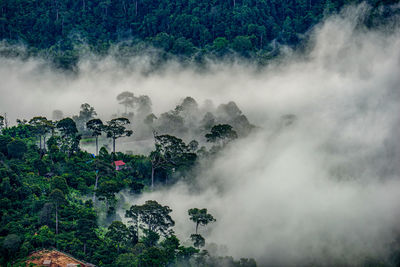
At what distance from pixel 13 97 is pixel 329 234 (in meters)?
61.1

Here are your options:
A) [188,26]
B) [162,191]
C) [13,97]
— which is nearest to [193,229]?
[162,191]

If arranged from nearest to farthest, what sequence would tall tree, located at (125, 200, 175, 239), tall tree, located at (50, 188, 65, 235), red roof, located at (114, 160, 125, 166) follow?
tall tree, located at (50, 188, 65, 235) < tall tree, located at (125, 200, 175, 239) < red roof, located at (114, 160, 125, 166)

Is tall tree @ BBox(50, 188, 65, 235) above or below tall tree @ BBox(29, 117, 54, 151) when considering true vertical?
below

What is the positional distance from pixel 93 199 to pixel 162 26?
61029 millimetres

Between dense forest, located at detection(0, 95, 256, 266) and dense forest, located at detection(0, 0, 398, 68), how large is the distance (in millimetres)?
37033

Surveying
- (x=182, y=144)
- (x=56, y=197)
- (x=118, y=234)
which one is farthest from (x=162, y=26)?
(x=118, y=234)

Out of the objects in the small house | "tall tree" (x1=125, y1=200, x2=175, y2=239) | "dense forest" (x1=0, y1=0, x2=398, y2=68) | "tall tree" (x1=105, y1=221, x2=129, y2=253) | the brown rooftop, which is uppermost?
"dense forest" (x1=0, y1=0, x2=398, y2=68)

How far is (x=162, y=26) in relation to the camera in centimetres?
10706

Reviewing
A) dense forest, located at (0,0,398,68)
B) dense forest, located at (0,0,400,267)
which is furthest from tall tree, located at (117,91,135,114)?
dense forest, located at (0,0,398,68)

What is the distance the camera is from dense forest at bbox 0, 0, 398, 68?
101 meters

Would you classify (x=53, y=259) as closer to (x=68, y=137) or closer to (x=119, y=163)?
(x=119, y=163)

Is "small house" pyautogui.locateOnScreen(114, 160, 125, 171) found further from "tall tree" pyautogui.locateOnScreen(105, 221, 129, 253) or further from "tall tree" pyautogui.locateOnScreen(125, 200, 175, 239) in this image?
"tall tree" pyautogui.locateOnScreen(105, 221, 129, 253)

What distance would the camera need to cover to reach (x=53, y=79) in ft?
316

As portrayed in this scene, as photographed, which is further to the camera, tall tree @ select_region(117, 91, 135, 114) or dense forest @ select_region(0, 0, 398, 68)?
dense forest @ select_region(0, 0, 398, 68)
